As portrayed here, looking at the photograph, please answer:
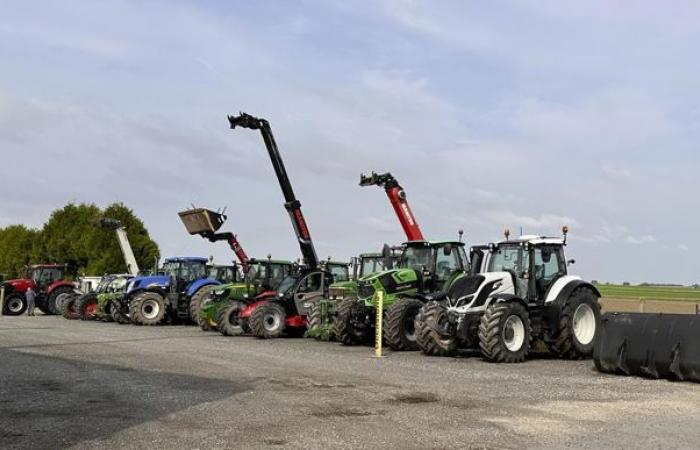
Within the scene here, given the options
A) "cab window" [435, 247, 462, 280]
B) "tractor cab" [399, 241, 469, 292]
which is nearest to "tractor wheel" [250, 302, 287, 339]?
"tractor cab" [399, 241, 469, 292]

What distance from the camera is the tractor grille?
19125mm

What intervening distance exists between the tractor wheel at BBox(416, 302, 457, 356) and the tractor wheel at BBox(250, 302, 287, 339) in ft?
21.4

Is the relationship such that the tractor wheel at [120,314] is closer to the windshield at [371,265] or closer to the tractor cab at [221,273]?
the tractor cab at [221,273]

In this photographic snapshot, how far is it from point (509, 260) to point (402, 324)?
2.86 m

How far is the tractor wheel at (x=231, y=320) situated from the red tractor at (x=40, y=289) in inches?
688

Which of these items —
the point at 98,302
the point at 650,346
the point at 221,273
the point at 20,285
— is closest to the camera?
the point at 650,346

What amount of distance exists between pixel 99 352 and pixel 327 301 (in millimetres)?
5979

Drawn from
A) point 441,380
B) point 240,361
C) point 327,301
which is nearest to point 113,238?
point 327,301

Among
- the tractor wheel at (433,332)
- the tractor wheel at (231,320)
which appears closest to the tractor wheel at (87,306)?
A: the tractor wheel at (231,320)

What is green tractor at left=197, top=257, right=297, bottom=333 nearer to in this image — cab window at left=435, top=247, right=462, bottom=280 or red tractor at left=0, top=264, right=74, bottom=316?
cab window at left=435, top=247, right=462, bottom=280

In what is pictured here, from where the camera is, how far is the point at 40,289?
39219 mm

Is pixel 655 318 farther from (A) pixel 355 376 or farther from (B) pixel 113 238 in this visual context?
(B) pixel 113 238

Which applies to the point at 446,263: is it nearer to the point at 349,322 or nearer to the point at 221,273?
the point at 349,322

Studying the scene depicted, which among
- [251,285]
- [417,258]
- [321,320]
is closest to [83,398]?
[321,320]
